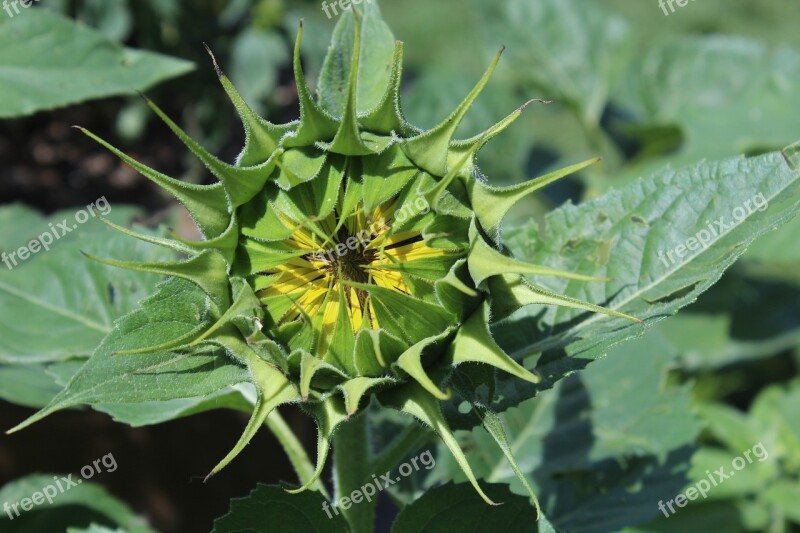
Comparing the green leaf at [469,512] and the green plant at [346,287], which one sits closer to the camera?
the green plant at [346,287]

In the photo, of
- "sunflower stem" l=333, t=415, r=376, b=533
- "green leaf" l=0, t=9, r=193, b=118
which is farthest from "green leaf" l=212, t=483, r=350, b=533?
"green leaf" l=0, t=9, r=193, b=118

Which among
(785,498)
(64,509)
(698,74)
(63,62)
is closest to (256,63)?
(698,74)

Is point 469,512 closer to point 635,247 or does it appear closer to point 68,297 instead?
point 635,247

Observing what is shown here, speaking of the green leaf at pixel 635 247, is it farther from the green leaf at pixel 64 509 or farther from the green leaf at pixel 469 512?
the green leaf at pixel 64 509

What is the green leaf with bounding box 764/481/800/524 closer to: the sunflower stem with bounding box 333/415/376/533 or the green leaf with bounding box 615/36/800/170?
the green leaf with bounding box 615/36/800/170

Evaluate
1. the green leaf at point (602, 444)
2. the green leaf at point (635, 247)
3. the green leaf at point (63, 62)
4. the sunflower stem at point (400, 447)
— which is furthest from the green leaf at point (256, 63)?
the sunflower stem at point (400, 447)

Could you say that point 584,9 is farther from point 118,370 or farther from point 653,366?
point 118,370
